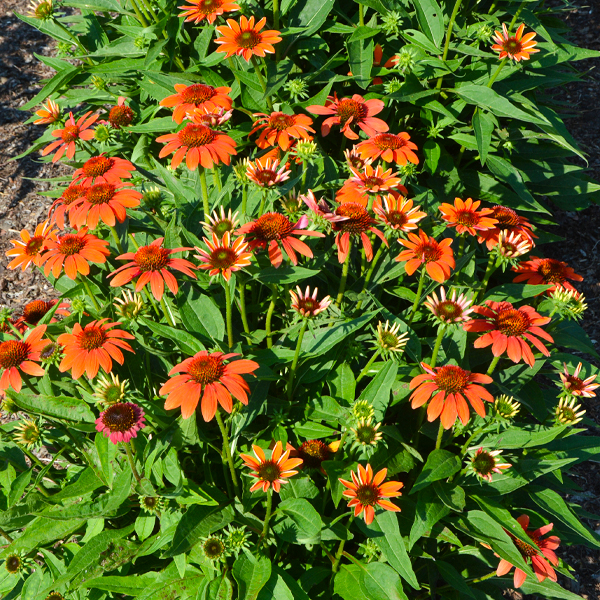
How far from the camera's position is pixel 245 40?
245 centimetres

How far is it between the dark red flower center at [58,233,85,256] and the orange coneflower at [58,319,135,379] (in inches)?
12.2

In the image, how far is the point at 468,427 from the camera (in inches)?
87.3

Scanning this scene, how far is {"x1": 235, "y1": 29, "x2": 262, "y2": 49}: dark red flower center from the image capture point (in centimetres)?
245

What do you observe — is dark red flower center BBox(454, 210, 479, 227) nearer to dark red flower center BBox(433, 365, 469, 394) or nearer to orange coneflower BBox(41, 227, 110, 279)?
dark red flower center BBox(433, 365, 469, 394)

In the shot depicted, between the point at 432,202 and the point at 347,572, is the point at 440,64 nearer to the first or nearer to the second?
the point at 432,202

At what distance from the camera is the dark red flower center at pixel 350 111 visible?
2.71 meters

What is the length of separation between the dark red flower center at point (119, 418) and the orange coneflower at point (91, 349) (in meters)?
0.13

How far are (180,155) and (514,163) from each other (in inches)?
87.1

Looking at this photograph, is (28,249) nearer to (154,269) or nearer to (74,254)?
→ (74,254)

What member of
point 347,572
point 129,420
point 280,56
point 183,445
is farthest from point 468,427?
point 280,56

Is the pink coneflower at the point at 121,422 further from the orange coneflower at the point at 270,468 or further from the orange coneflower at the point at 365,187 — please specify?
the orange coneflower at the point at 365,187

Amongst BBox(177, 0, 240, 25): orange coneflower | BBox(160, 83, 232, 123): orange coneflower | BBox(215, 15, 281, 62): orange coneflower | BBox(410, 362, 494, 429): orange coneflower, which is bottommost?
BBox(410, 362, 494, 429): orange coneflower

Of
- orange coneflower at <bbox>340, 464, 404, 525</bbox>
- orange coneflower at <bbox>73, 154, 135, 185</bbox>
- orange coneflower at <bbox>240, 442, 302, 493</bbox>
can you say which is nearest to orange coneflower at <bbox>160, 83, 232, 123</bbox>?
orange coneflower at <bbox>73, 154, 135, 185</bbox>

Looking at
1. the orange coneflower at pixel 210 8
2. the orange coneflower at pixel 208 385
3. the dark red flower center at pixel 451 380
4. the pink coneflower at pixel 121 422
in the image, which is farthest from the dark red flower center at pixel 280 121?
the pink coneflower at pixel 121 422
